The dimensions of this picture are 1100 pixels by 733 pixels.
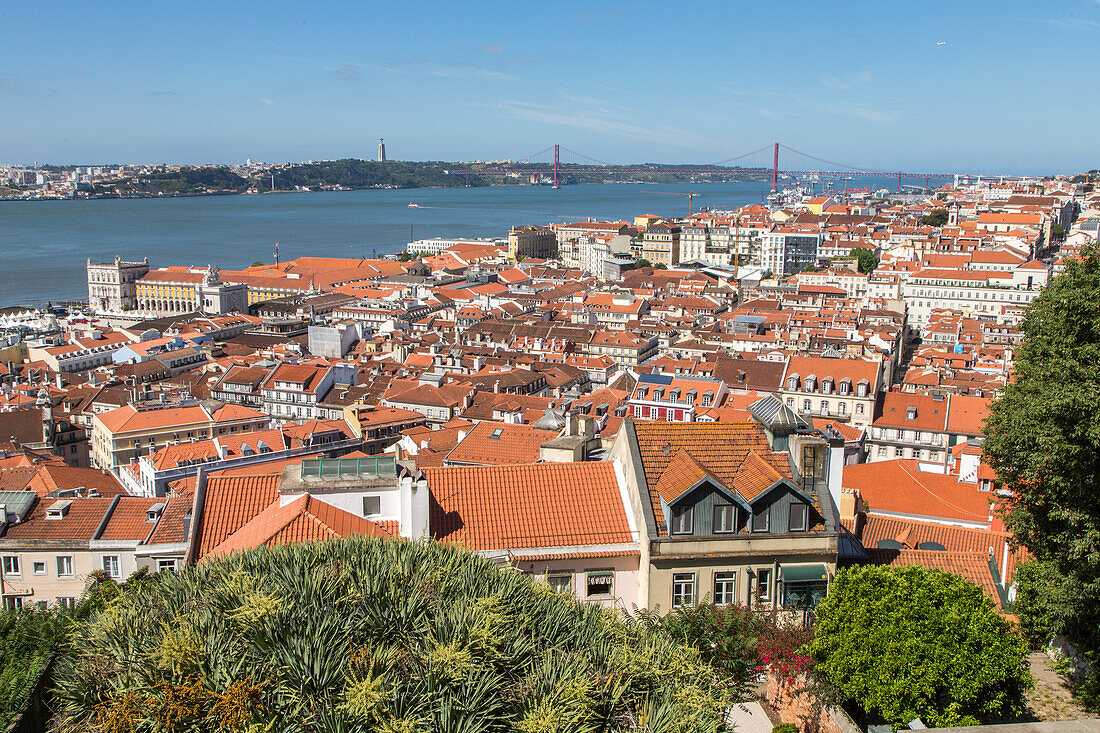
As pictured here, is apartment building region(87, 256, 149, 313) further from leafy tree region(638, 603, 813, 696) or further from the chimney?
leafy tree region(638, 603, 813, 696)

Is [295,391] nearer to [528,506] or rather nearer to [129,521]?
[129,521]

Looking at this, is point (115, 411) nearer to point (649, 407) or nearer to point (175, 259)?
point (649, 407)

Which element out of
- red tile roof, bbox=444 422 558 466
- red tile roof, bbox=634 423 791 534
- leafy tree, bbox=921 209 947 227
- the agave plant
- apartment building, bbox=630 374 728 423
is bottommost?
apartment building, bbox=630 374 728 423

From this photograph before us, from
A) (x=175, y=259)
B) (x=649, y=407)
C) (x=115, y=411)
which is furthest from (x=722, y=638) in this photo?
(x=175, y=259)

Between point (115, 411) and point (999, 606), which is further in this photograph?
point (115, 411)

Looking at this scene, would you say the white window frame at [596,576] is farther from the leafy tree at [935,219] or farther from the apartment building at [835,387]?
the leafy tree at [935,219]

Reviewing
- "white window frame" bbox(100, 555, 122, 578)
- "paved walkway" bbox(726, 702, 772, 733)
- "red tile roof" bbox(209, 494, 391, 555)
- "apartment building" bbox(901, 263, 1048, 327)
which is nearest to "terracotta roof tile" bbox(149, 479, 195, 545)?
"white window frame" bbox(100, 555, 122, 578)

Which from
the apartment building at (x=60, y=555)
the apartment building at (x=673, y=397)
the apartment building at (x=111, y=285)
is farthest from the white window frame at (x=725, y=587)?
the apartment building at (x=111, y=285)
